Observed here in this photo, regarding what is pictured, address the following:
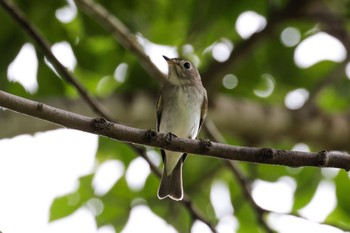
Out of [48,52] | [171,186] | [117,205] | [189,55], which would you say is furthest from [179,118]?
[48,52]

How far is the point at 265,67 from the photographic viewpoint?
19.1 ft

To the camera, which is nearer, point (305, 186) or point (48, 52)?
point (48, 52)

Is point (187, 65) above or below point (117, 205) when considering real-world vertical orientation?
above

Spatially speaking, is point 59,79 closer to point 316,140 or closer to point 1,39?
point 1,39

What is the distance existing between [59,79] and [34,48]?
1.00ft

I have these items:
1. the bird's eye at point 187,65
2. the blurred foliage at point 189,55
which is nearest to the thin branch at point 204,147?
the blurred foliage at point 189,55

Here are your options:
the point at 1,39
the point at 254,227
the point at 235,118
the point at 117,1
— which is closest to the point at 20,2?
the point at 1,39

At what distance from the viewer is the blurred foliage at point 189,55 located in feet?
15.9

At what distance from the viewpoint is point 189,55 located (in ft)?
19.6

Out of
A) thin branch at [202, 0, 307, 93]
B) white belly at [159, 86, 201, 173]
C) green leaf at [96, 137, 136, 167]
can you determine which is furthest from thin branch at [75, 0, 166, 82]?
green leaf at [96, 137, 136, 167]

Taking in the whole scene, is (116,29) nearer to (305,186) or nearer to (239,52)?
(239,52)

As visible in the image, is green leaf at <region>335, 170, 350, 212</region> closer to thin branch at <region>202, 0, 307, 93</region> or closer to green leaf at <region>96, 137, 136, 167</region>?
thin branch at <region>202, 0, 307, 93</region>

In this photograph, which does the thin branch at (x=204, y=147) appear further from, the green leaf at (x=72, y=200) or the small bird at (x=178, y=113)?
the green leaf at (x=72, y=200)

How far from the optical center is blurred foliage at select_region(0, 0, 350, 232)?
484cm
